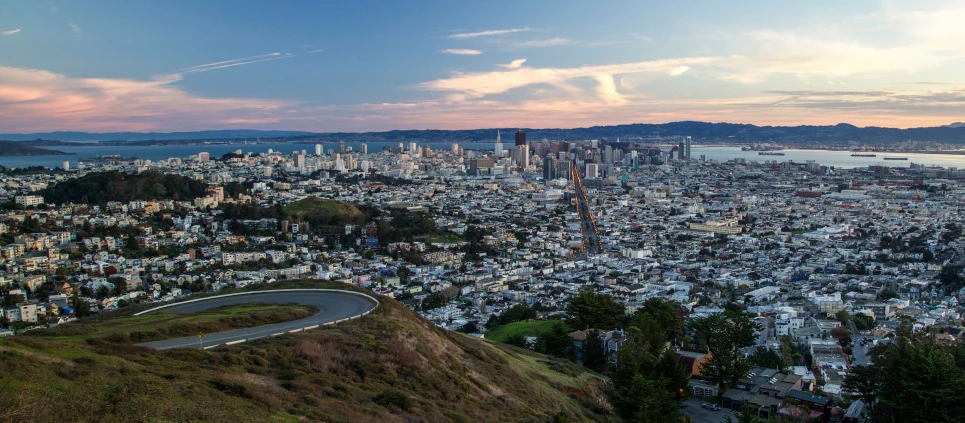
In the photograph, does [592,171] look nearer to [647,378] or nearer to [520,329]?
[520,329]

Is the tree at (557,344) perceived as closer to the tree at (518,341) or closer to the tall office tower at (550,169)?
the tree at (518,341)

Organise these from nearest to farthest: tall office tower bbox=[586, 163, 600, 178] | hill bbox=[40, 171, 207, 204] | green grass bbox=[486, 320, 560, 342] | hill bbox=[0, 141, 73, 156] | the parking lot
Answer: the parking lot
green grass bbox=[486, 320, 560, 342]
hill bbox=[40, 171, 207, 204]
tall office tower bbox=[586, 163, 600, 178]
hill bbox=[0, 141, 73, 156]

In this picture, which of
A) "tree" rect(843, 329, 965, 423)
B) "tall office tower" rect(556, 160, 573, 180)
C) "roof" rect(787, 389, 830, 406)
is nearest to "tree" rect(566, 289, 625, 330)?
"roof" rect(787, 389, 830, 406)

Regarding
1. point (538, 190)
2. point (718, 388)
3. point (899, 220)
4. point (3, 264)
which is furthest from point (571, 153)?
point (718, 388)

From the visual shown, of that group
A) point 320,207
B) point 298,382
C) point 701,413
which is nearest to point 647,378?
point 701,413

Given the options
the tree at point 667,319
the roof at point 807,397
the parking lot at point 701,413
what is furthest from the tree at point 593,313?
the roof at point 807,397

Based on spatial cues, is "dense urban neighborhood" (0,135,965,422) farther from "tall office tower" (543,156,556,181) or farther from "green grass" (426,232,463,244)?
"tall office tower" (543,156,556,181)
